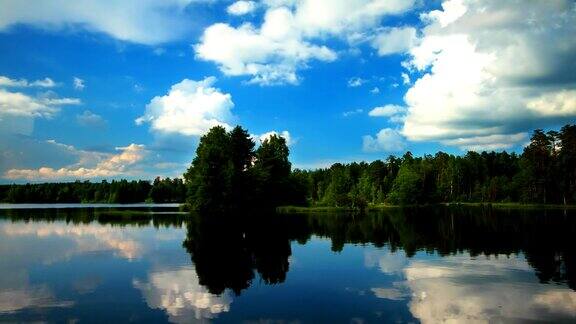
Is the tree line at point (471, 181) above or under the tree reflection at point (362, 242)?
above

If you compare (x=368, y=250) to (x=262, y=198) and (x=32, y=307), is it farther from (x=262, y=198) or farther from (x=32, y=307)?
(x=262, y=198)

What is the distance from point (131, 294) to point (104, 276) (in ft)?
21.1

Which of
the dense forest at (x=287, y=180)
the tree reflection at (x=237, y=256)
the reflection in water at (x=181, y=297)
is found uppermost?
the dense forest at (x=287, y=180)

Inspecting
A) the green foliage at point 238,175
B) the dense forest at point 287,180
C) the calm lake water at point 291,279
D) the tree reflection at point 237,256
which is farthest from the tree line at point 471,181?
the calm lake water at point 291,279

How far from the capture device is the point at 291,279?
29234 mm

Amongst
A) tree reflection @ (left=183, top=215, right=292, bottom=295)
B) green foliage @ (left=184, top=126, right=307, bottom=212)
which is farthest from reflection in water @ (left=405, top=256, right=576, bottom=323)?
green foliage @ (left=184, top=126, right=307, bottom=212)

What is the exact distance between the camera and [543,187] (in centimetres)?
12838

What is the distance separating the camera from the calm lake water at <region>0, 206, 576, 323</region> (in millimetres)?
21141

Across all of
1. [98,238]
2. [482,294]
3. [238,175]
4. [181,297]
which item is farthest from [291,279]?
[238,175]

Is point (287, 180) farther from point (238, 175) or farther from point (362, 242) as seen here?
point (362, 242)

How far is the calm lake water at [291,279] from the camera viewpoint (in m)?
21.1

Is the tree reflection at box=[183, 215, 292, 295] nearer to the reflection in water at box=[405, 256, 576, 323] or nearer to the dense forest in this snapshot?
the reflection in water at box=[405, 256, 576, 323]

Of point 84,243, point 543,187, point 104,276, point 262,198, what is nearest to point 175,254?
point 104,276

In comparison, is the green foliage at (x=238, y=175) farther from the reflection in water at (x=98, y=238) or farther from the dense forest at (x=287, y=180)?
the reflection in water at (x=98, y=238)
